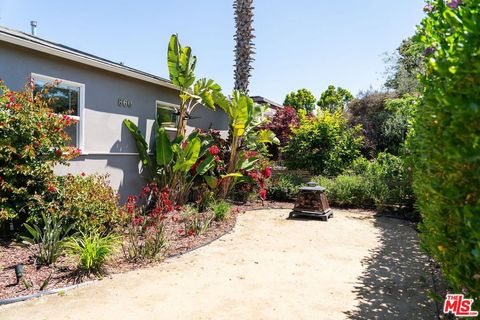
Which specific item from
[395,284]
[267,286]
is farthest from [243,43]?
[395,284]

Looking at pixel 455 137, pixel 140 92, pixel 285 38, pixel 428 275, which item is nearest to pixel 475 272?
pixel 455 137

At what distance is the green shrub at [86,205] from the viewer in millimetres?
6090

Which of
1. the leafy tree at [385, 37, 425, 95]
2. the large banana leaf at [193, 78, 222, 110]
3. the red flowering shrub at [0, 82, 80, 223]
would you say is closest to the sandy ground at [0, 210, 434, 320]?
the red flowering shrub at [0, 82, 80, 223]

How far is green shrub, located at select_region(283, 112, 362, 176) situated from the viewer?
43.4 feet

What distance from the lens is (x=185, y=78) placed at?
937 centimetres

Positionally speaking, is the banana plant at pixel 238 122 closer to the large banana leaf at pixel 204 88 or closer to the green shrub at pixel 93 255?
the large banana leaf at pixel 204 88

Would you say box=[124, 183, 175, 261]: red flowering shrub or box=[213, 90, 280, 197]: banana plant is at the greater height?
box=[213, 90, 280, 197]: banana plant

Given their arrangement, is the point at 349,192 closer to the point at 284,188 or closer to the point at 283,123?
the point at 284,188

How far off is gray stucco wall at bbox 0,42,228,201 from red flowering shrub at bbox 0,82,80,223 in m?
0.72

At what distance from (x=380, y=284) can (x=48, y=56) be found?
7.64m

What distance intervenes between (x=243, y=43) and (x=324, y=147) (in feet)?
17.5

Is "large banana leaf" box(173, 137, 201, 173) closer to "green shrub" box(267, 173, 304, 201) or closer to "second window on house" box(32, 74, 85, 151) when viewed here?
"second window on house" box(32, 74, 85, 151)

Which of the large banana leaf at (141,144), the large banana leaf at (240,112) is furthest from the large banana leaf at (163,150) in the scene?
the large banana leaf at (240,112)

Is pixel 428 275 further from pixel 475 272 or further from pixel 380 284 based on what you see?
pixel 475 272
